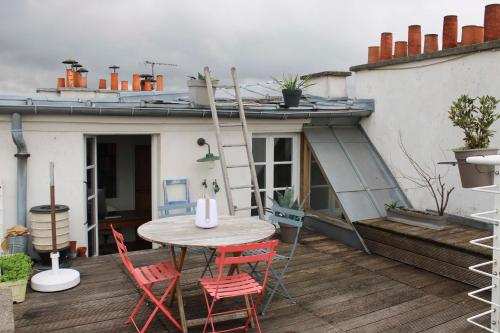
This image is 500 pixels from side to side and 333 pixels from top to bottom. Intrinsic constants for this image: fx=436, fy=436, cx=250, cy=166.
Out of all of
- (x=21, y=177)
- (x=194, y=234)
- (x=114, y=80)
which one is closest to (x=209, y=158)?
(x=21, y=177)

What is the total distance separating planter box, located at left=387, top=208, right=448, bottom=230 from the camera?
587 centimetres

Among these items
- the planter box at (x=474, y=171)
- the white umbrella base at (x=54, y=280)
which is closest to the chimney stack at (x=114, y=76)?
the white umbrella base at (x=54, y=280)

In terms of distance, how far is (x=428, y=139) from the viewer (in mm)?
6613

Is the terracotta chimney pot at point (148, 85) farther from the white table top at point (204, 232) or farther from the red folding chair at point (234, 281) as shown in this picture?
the red folding chair at point (234, 281)

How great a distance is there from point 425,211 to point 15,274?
536 centimetres

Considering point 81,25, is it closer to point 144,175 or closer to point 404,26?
point 144,175

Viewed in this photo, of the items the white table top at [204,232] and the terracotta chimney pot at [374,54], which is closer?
the white table top at [204,232]

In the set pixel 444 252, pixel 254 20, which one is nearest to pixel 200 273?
pixel 444 252

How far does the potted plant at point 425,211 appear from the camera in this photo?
232 inches

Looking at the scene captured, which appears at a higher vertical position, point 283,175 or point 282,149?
point 282,149

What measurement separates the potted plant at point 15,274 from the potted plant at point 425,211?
488 centimetres

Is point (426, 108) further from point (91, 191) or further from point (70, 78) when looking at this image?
point (70, 78)

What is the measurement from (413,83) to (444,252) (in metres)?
2.83

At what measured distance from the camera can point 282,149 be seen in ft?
25.0
